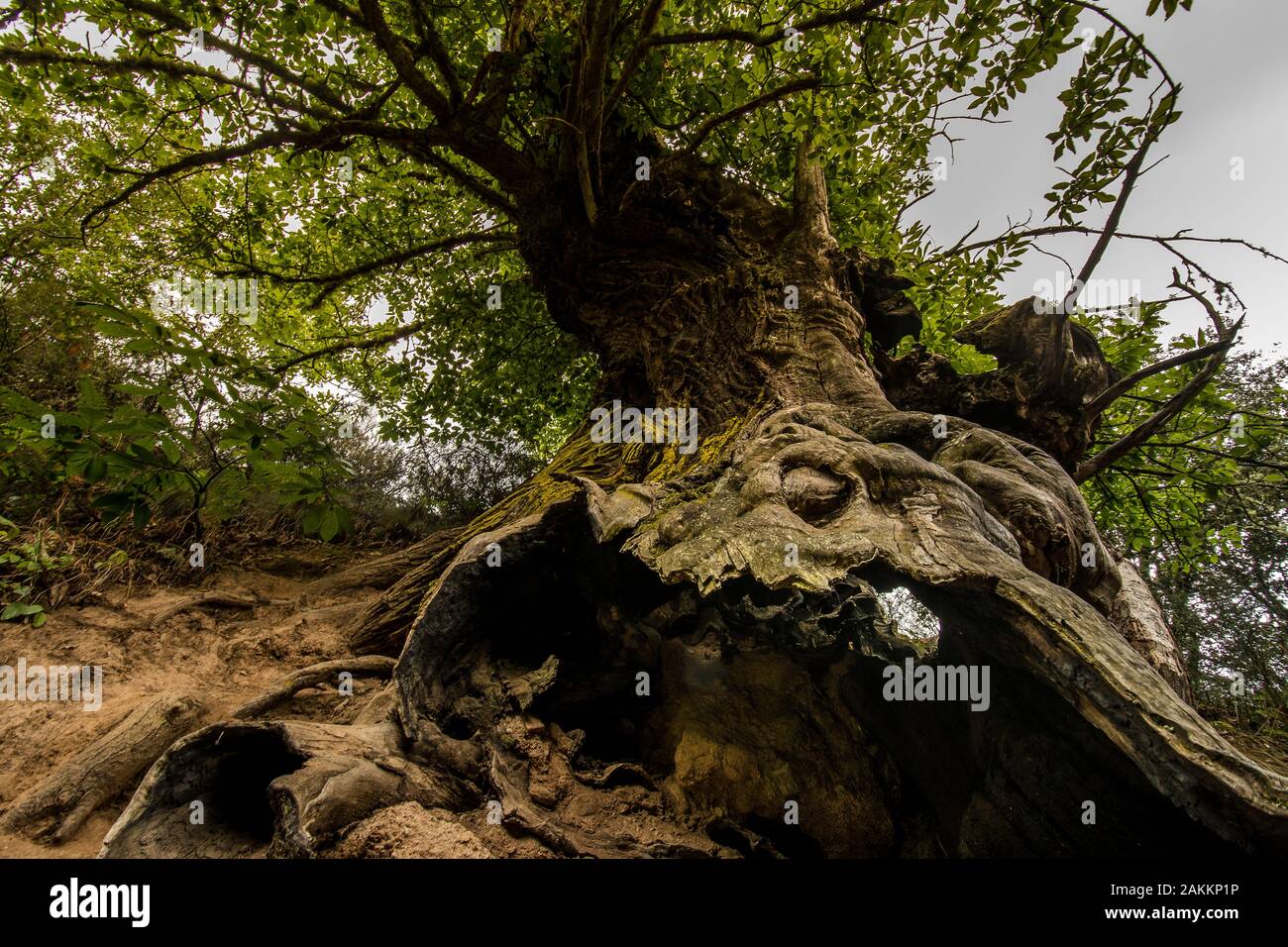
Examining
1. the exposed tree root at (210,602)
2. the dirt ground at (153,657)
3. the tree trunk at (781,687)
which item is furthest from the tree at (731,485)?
the exposed tree root at (210,602)

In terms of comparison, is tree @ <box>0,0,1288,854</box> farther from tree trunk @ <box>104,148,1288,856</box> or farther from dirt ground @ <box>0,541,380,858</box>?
dirt ground @ <box>0,541,380,858</box>

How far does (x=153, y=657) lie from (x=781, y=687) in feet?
10.5

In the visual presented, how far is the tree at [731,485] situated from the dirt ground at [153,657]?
44 cm

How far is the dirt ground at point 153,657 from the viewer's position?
6.37 ft

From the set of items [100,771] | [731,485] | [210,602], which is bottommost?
[100,771]

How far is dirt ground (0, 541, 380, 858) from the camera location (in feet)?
6.37

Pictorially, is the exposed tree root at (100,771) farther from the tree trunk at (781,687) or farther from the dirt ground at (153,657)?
the tree trunk at (781,687)

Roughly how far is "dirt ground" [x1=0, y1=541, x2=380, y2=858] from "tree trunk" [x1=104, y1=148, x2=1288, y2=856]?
44 cm

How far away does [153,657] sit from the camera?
2.60 metres

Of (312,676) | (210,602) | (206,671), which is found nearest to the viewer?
(312,676)

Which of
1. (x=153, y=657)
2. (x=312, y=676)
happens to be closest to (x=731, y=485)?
(x=312, y=676)

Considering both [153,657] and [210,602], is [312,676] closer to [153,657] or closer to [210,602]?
[153,657]

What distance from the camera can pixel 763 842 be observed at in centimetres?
168
